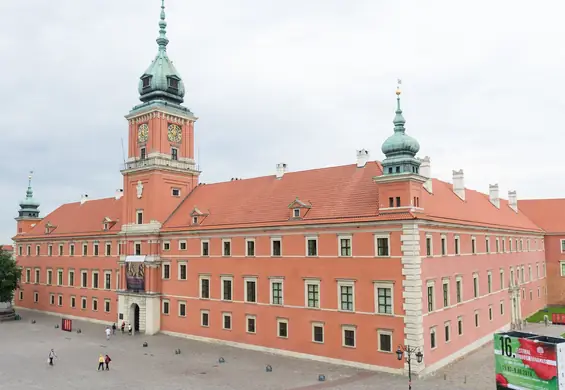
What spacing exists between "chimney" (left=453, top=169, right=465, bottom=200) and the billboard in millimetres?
23428

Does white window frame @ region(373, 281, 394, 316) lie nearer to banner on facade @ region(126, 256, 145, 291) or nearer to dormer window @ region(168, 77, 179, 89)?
banner on facade @ region(126, 256, 145, 291)

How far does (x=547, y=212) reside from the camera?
201ft

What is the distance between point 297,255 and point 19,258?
49.2 meters

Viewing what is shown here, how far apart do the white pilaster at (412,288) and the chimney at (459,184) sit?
14.8 metres

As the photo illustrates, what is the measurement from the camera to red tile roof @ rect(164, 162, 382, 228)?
33594 millimetres

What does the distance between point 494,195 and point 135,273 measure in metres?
37.6

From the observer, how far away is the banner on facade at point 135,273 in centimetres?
4519

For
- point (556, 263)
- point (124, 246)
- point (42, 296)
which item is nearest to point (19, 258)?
point (42, 296)

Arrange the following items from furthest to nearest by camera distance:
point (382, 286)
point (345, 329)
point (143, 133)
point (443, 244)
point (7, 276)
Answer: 1. point (7, 276)
2. point (143, 133)
3. point (443, 244)
4. point (345, 329)
5. point (382, 286)

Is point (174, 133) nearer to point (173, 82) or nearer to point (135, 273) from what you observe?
point (173, 82)

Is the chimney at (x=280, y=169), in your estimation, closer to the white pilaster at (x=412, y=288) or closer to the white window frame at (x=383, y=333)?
the white pilaster at (x=412, y=288)

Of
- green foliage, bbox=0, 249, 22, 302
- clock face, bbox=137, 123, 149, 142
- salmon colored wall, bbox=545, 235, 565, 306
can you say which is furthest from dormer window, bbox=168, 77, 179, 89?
salmon colored wall, bbox=545, 235, 565, 306

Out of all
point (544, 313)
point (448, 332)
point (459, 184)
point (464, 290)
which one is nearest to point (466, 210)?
point (459, 184)

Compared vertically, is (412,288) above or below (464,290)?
above
